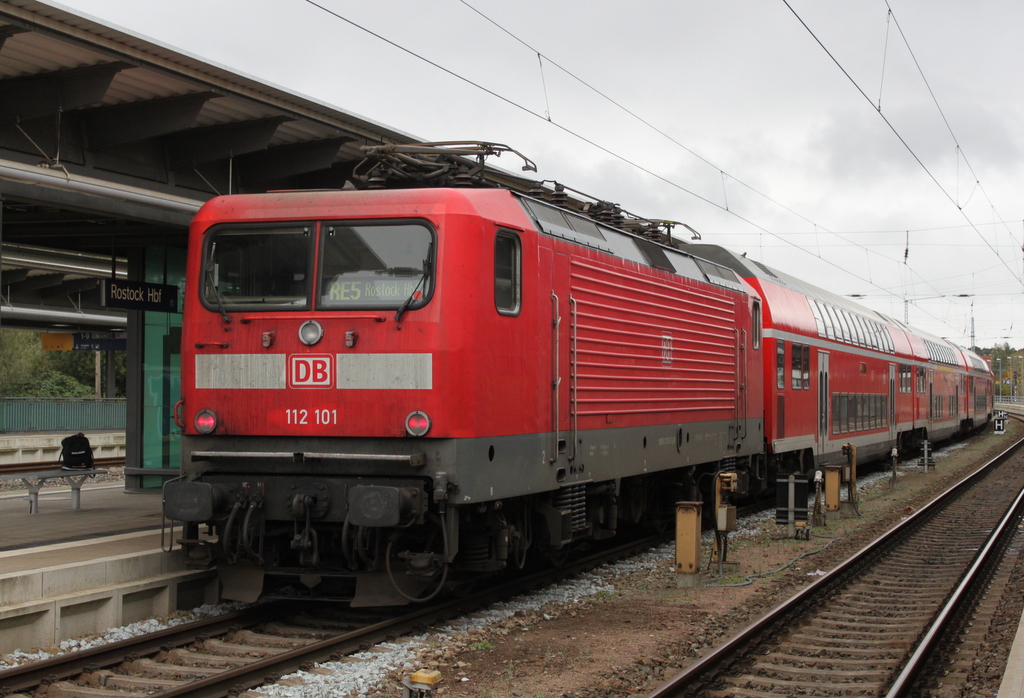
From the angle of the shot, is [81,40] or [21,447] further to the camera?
[21,447]

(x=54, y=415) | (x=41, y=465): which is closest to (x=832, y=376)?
(x=41, y=465)

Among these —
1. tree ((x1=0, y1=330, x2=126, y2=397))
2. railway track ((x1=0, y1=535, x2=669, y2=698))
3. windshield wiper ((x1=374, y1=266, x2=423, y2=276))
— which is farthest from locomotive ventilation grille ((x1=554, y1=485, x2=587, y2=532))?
tree ((x1=0, y1=330, x2=126, y2=397))

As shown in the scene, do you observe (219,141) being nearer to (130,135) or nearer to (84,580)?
(130,135)

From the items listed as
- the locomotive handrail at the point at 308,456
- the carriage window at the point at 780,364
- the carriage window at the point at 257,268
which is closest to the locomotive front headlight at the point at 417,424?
the locomotive handrail at the point at 308,456

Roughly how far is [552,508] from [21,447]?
1941cm

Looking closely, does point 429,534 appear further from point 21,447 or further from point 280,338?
point 21,447

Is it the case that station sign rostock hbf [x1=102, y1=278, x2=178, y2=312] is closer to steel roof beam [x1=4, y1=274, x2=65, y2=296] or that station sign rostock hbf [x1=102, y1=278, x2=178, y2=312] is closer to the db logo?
the db logo

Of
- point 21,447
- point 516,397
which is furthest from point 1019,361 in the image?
point 516,397

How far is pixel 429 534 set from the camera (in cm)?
809

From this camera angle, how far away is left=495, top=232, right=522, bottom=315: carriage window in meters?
8.33

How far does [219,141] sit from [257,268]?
3753 millimetres

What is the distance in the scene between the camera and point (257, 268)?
8.38m

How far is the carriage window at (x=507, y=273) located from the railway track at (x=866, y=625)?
3.13 m

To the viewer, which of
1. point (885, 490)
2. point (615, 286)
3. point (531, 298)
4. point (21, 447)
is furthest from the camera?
point (21, 447)
